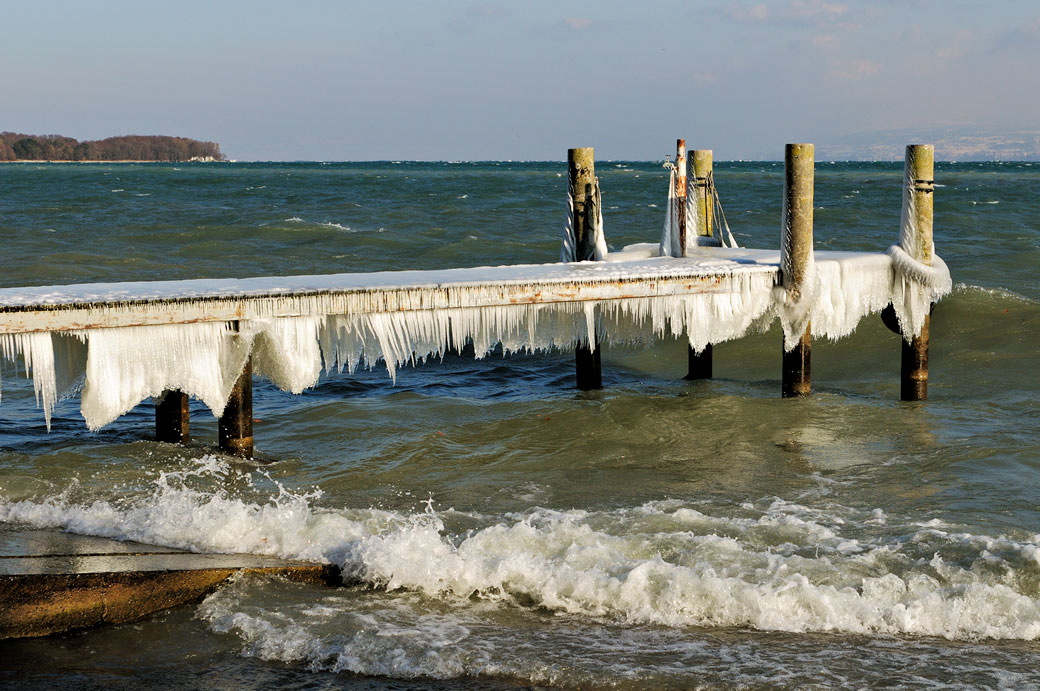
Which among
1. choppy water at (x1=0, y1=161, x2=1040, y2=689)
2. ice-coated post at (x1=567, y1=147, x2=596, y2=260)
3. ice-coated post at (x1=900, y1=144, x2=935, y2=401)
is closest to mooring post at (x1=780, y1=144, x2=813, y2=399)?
ice-coated post at (x1=900, y1=144, x2=935, y2=401)

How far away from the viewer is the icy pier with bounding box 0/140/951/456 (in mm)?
6914

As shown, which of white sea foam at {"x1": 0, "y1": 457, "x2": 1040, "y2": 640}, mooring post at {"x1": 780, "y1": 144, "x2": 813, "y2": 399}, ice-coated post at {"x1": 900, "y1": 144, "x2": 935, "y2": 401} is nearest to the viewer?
white sea foam at {"x1": 0, "y1": 457, "x2": 1040, "y2": 640}

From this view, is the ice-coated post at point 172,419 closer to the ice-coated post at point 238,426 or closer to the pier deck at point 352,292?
the ice-coated post at point 238,426

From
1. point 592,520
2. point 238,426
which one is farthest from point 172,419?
point 592,520

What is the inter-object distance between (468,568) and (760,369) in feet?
28.2

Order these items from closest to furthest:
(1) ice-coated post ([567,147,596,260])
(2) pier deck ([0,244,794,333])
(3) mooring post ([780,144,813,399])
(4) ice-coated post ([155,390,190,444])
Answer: (2) pier deck ([0,244,794,333]) < (4) ice-coated post ([155,390,190,444]) < (3) mooring post ([780,144,813,399]) < (1) ice-coated post ([567,147,596,260])

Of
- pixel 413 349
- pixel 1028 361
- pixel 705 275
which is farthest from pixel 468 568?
pixel 1028 361

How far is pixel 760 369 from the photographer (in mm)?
13609

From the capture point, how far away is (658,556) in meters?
5.99

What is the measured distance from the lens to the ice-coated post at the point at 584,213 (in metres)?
10.6

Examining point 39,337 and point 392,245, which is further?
point 392,245

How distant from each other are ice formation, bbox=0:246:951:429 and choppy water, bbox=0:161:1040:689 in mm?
839

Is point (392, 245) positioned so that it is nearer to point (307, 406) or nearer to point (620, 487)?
point (307, 406)

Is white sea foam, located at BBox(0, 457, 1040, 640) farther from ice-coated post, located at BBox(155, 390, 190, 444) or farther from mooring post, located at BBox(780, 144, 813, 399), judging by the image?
mooring post, located at BBox(780, 144, 813, 399)
